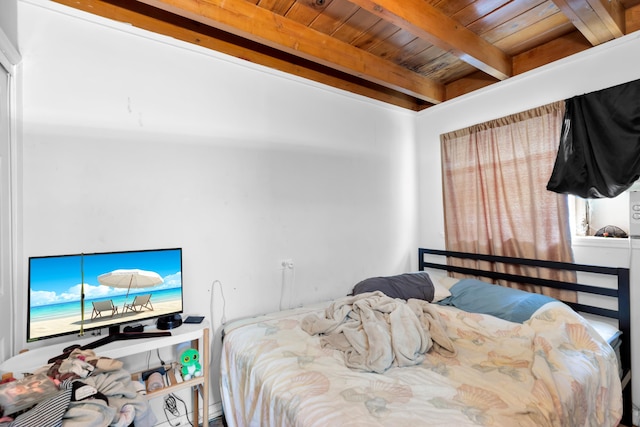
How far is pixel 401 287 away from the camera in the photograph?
2.40 meters

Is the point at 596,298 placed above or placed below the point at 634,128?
below

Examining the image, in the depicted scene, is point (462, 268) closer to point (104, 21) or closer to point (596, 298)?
point (596, 298)

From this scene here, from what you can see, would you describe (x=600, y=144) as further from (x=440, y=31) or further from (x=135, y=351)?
(x=135, y=351)

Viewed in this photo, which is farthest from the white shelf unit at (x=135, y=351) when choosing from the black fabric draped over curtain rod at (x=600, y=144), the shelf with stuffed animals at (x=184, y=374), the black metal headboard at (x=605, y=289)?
the black fabric draped over curtain rod at (x=600, y=144)

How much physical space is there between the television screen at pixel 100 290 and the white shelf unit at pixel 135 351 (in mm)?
84

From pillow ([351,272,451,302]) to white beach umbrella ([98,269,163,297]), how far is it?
1.45 metres

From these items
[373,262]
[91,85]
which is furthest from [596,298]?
[91,85]

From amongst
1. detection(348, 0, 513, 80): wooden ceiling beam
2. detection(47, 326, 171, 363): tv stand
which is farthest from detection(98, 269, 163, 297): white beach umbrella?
detection(348, 0, 513, 80): wooden ceiling beam

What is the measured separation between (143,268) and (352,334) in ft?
4.08

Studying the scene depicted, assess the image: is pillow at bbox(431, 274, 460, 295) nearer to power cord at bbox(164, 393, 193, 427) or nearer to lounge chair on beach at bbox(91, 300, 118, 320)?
power cord at bbox(164, 393, 193, 427)

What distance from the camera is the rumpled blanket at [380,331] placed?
59.7 inches

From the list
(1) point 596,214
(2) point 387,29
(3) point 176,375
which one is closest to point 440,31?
(2) point 387,29

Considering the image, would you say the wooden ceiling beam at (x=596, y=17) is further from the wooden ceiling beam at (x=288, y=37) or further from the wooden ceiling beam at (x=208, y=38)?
the wooden ceiling beam at (x=208, y=38)

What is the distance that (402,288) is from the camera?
94.4 inches
